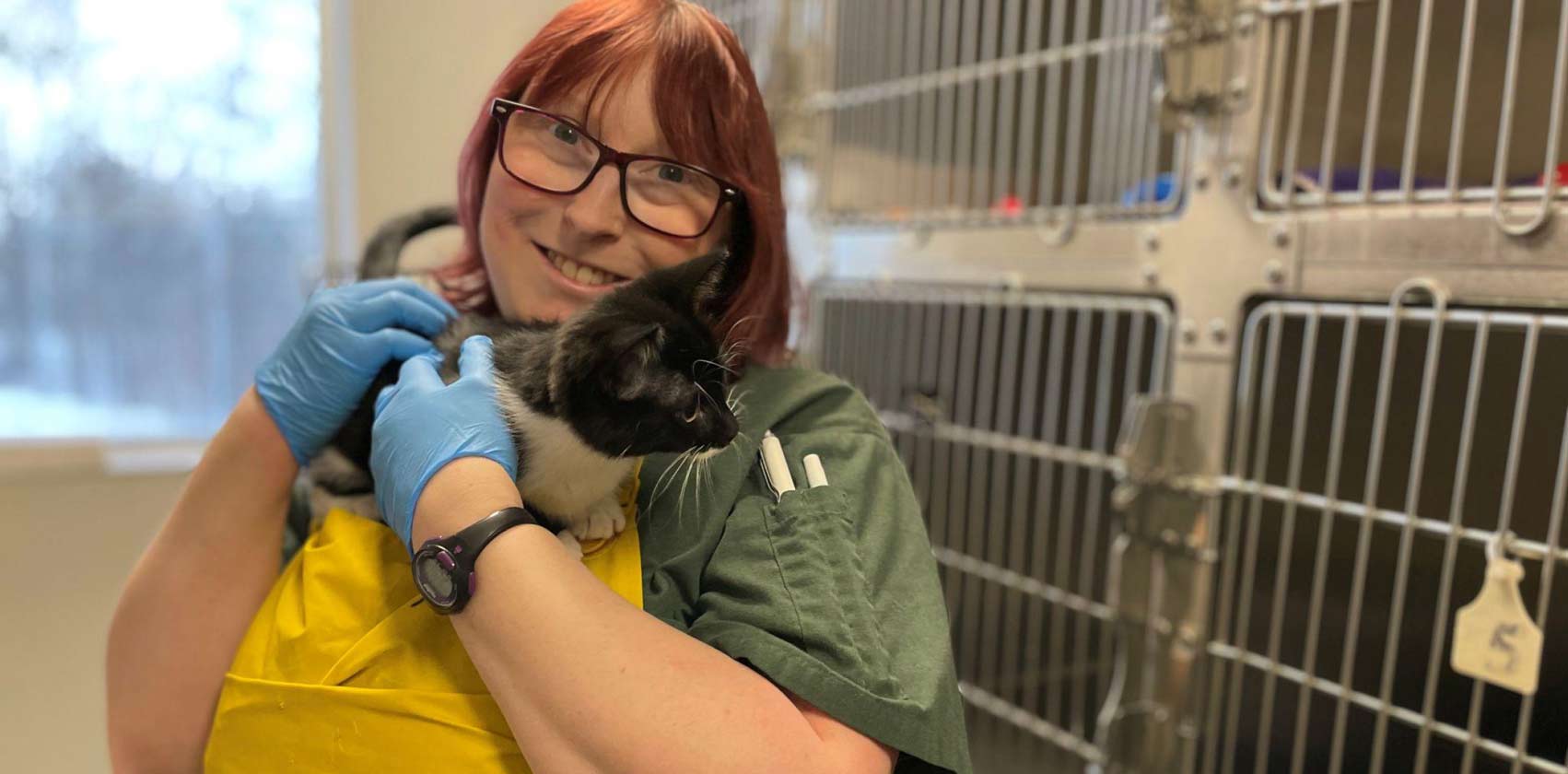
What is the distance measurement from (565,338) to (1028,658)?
101cm

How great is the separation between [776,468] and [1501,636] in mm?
733

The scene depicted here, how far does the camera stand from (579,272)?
0.83 meters

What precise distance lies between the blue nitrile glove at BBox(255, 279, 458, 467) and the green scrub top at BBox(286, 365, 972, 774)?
0.27 m

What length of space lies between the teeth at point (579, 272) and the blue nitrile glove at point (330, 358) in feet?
0.48

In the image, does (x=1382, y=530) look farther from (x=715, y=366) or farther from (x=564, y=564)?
(x=564, y=564)

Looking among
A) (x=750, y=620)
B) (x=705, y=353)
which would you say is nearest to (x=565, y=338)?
(x=705, y=353)

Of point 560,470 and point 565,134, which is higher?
point 565,134

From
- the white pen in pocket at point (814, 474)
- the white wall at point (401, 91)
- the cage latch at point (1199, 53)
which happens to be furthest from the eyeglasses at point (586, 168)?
the white wall at point (401, 91)

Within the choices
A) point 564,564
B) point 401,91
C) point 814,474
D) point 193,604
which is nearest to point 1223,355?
point 814,474

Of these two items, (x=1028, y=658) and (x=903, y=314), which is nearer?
(x=1028, y=658)

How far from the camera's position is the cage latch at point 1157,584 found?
3.75 feet

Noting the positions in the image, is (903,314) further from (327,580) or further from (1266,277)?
(327,580)

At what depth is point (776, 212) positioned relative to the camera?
86 centimetres

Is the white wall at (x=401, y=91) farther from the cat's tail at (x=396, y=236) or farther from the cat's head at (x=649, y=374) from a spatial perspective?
the cat's head at (x=649, y=374)
